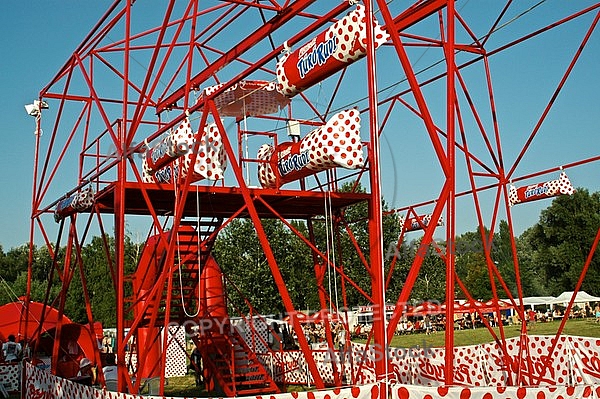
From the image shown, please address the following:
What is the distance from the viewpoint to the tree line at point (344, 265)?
38.9m

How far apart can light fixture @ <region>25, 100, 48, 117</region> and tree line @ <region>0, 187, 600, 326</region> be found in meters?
14.5

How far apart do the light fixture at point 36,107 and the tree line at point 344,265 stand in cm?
1452

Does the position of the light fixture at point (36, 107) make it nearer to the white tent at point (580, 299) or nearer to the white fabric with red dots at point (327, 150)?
the white fabric with red dots at point (327, 150)

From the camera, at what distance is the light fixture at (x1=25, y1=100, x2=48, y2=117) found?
54.9 feet

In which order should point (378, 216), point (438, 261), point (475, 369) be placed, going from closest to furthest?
point (378, 216) < point (475, 369) < point (438, 261)

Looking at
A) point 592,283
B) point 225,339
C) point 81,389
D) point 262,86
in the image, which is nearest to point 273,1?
point 262,86

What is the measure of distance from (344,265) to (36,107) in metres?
25.2

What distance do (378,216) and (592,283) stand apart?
4660cm

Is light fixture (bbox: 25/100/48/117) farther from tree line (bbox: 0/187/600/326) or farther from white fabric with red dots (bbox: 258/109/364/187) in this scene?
tree line (bbox: 0/187/600/326)

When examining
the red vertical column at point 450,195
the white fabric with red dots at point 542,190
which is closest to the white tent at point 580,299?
the white fabric with red dots at point 542,190

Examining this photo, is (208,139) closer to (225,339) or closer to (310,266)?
(225,339)

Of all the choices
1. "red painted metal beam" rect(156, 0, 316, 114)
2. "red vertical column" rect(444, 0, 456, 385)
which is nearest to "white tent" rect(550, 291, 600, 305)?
"red painted metal beam" rect(156, 0, 316, 114)

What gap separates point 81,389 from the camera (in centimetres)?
1010

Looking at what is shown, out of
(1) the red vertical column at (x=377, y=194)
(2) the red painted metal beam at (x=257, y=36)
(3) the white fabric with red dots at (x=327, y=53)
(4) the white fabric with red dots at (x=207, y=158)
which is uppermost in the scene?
(2) the red painted metal beam at (x=257, y=36)
